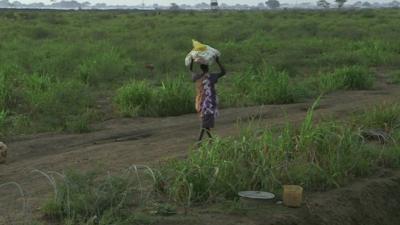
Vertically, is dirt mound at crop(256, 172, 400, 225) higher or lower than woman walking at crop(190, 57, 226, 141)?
lower

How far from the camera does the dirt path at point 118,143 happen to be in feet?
23.0

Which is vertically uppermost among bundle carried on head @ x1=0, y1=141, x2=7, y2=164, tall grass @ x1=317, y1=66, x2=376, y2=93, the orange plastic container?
the orange plastic container

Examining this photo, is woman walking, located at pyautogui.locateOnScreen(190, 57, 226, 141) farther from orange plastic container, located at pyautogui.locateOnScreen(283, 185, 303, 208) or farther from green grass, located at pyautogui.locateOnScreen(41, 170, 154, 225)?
green grass, located at pyautogui.locateOnScreen(41, 170, 154, 225)

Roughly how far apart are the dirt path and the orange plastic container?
2149 millimetres

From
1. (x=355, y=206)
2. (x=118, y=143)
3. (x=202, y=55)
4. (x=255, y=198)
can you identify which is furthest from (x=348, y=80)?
(x=255, y=198)

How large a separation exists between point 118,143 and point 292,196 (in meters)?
3.96

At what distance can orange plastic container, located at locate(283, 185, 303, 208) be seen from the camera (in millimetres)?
5645

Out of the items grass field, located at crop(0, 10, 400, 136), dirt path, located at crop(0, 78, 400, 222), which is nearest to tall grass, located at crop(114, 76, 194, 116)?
grass field, located at crop(0, 10, 400, 136)

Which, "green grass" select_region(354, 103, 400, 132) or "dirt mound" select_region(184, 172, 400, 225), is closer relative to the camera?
"dirt mound" select_region(184, 172, 400, 225)

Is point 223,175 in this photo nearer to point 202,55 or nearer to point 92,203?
point 92,203

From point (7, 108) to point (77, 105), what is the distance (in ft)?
4.20

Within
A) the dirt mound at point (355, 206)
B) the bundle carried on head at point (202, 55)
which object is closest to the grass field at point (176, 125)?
the dirt mound at point (355, 206)

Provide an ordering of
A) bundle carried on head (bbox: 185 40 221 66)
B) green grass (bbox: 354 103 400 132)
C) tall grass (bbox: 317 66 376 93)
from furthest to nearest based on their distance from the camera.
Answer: tall grass (bbox: 317 66 376 93)
green grass (bbox: 354 103 400 132)
bundle carried on head (bbox: 185 40 221 66)

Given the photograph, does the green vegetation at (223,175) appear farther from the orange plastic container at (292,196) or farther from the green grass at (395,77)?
the green grass at (395,77)
